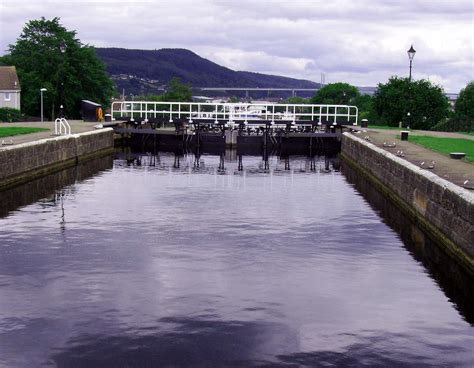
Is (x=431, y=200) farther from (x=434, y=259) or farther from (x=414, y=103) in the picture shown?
(x=414, y=103)

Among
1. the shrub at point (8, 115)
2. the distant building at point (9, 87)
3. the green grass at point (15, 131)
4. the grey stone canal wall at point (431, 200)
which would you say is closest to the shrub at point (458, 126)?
the grey stone canal wall at point (431, 200)

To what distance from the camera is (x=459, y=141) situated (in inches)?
1827

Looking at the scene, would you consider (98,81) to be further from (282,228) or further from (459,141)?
(282,228)

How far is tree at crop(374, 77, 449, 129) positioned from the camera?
7219 cm

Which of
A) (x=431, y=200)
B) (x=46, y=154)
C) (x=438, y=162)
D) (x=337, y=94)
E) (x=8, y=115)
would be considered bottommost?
(x=431, y=200)

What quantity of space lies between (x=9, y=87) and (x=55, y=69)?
21390 millimetres

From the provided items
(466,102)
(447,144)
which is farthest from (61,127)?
(466,102)

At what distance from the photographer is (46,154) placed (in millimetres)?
39406

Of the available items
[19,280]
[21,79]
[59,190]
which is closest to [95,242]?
[19,280]

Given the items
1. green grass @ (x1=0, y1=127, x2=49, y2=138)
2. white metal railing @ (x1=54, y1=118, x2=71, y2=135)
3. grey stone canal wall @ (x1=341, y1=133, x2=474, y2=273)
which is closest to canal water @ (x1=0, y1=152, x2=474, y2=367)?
grey stone canal wall @ (x1=341, y1=133, x2=474, y2=273)

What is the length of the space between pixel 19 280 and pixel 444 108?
2370 inches

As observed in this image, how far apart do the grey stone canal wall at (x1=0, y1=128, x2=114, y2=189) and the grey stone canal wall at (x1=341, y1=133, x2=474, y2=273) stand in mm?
15444

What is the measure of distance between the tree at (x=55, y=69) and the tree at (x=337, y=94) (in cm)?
8658

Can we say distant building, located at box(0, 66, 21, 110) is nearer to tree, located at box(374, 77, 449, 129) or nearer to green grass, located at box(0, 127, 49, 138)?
tree, located at box(374, 77, 449, 129)
